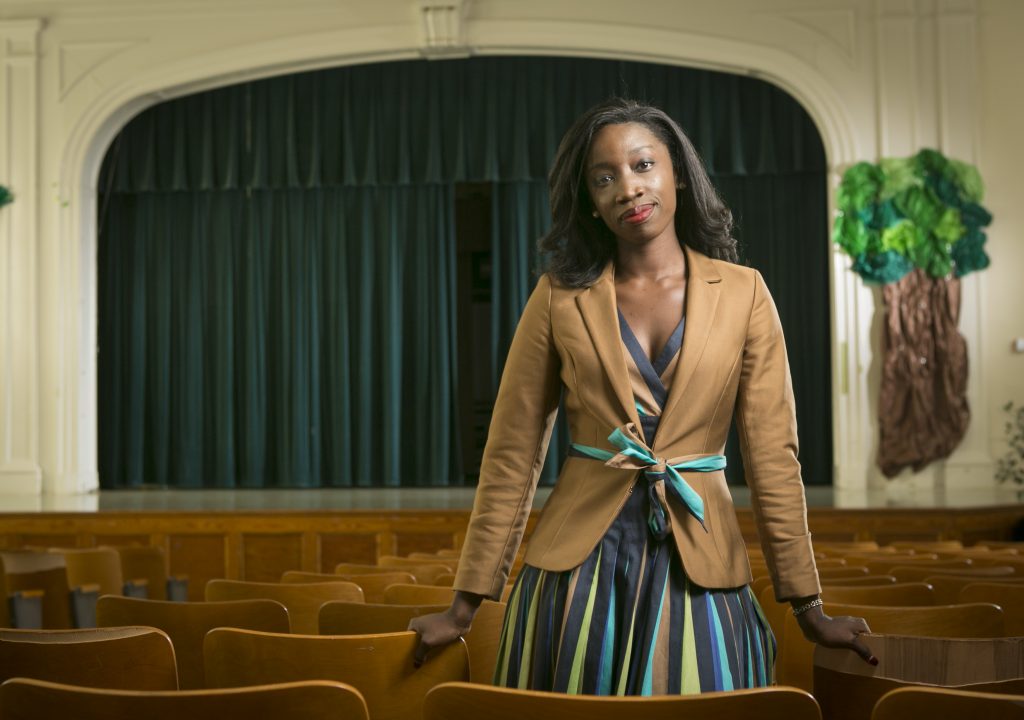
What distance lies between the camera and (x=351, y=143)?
517 inches

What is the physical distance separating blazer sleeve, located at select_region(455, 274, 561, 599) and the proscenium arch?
364 inches

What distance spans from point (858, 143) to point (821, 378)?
3.11 m

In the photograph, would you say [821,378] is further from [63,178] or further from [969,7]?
[63,178]

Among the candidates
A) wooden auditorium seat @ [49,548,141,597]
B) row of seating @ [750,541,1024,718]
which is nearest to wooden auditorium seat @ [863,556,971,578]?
row of seating @ [750,541,1024,718]

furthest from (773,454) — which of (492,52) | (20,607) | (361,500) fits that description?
(492,52)

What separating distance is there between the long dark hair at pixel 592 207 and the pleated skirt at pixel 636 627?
400 mm

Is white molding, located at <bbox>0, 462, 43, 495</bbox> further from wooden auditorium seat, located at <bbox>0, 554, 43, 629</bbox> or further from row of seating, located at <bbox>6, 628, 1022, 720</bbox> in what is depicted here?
row of seating, located at <bbox>6, 628, 1022, 720</bbox>

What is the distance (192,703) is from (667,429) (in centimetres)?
77

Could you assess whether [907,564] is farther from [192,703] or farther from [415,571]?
[192,703]

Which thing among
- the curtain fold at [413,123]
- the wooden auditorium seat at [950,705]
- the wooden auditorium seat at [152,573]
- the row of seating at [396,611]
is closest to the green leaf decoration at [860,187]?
the curtain fold at [413,123]

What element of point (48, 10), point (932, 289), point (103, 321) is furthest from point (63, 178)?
point (932, 289)

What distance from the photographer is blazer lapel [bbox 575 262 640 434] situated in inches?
72.1

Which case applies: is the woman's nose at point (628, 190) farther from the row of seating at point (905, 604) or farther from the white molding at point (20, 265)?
the white molding at point (20, 265)

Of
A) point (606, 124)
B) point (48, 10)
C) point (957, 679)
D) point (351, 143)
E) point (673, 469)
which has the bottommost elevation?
point (957, 679)
